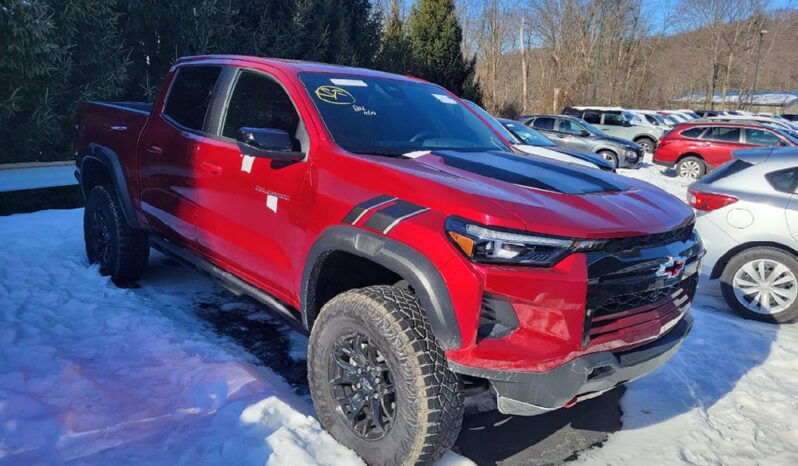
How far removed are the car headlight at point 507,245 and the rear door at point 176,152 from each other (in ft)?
7.09

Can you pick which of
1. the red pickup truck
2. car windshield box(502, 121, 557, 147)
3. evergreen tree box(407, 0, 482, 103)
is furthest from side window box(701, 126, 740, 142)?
the red pickup truck

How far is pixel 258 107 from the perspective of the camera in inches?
138

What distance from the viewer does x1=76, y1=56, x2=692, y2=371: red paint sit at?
7.46 ft

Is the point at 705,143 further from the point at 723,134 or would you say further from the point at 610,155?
the point at 610,155

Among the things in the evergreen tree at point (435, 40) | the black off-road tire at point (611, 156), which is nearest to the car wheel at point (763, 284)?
the black off-road tire at point (611, 156)

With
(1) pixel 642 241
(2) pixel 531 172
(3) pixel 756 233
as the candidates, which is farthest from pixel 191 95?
(3) pixel 756 233

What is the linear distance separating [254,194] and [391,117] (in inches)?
35.7

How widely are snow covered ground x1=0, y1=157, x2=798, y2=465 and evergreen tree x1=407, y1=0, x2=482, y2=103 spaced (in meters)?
16.1

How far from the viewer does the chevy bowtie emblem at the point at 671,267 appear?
2572 millimetres

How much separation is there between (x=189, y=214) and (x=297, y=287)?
125 centimetres

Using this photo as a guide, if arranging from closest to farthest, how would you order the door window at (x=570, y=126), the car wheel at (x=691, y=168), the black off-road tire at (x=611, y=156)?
the car wheel at (x=691, y=168) < the black off-road tire at (x=611, y=156) < the door window at (x=570, y=126)

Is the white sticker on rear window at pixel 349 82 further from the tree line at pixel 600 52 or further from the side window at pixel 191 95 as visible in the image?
the tree line at pixel 600 52

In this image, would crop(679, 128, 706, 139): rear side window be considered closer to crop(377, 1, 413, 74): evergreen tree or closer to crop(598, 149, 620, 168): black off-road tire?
crop(598, 149, 620, 168): black off-road tire

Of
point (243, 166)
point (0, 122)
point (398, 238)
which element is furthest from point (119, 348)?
point (0, 122)
